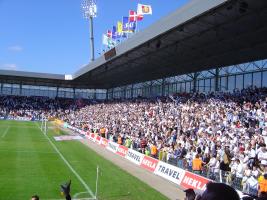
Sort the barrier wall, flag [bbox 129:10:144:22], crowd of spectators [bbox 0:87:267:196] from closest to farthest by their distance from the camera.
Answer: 1. crowd of spectators [bbox 0:87:267:196]
2. the barrier wall
3. flag [bbox 129:10:144:22]

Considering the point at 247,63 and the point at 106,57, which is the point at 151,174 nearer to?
the point at 247,63

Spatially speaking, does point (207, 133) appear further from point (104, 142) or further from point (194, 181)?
point (104, 142)

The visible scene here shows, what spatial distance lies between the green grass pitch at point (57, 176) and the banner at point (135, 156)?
1895mm

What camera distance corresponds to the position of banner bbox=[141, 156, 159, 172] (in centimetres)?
2455

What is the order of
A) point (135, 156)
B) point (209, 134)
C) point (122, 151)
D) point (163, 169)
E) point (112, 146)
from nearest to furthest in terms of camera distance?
point (163, 169), point (209, 134), point (135, 156), point (122, 151), point (112, 146)

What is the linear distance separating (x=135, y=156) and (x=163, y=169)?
19.7 feet

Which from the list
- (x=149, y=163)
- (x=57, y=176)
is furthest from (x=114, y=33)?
(x=57, y=176)

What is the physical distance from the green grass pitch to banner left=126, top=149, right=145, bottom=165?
190cm

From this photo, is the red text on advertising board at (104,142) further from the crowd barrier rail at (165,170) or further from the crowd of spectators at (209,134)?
the crowd of spectators at (209,134)

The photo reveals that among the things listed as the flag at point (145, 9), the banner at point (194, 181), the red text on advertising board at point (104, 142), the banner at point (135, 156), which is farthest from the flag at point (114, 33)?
the banner at point (194, 181)

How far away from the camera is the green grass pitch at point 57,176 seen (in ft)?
57.7

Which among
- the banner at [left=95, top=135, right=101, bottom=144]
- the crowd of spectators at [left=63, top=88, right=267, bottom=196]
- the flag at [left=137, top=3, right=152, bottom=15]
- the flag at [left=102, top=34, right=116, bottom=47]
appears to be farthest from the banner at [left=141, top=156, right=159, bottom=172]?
the flag at [left=102, top=34, right=116, bottom=47]

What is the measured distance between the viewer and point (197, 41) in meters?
31.8

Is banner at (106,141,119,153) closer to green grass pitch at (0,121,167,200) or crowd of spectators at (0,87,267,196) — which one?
crowd of spectators at (0,87,267,196)
